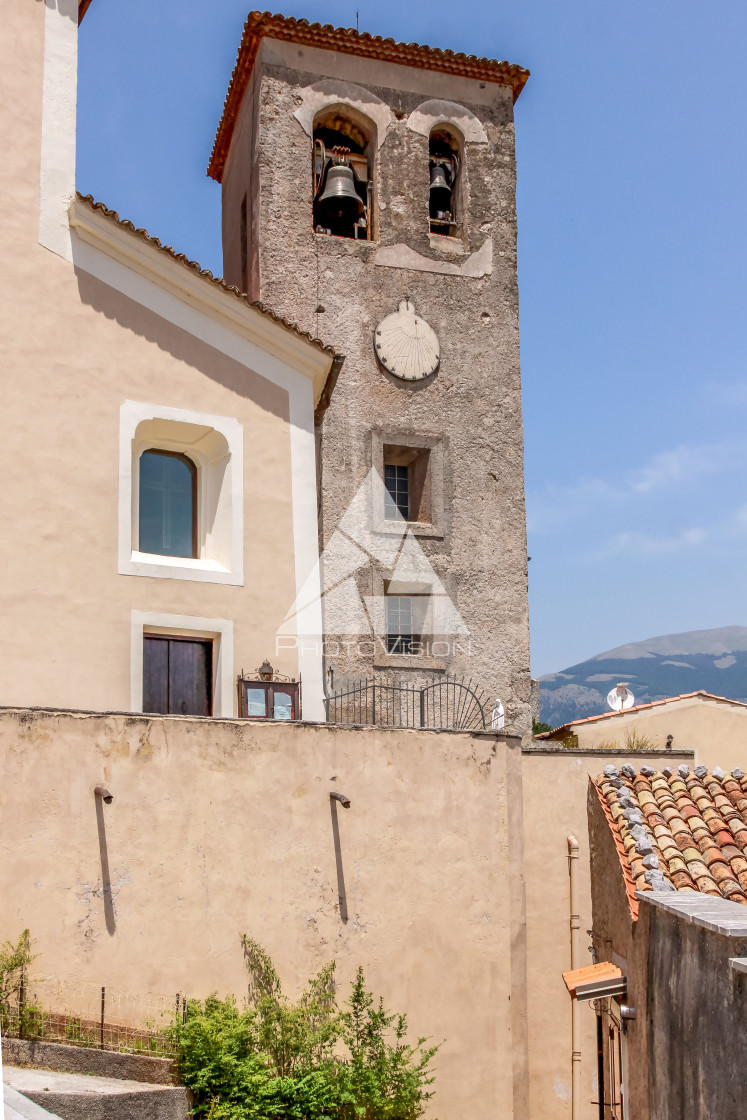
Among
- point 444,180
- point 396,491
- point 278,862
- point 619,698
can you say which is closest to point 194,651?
point 278,862

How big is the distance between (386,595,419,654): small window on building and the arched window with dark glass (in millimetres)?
4913

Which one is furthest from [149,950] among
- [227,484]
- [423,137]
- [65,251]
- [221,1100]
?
[423,137]

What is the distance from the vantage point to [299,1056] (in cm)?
1140

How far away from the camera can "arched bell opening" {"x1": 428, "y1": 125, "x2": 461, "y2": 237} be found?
22.2 metres

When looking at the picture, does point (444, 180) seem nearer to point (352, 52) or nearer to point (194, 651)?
point (352, 52)

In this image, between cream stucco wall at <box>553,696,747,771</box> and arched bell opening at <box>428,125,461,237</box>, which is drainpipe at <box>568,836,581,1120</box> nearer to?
cream stucco wall at <box>553,696,747,771</box>

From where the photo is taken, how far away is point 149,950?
37.3ft

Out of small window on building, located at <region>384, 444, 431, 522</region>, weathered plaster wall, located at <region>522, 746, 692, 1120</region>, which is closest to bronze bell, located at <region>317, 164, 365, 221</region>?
small window on building, located at <region>384, 444, 431, 522</region>

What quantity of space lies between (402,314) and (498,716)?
6934mm

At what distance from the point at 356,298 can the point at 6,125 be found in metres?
7.08

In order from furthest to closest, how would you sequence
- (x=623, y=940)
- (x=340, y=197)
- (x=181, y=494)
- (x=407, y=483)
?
(x=407, y=483) < (x=340, y=197) < (x=181, y=494) < (x=623, y=940)

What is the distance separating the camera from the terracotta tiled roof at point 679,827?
10305mm

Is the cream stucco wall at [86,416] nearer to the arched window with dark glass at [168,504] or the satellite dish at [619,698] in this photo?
the arched window with dark glass at [168,504]

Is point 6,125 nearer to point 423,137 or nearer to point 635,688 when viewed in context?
point 423,137
